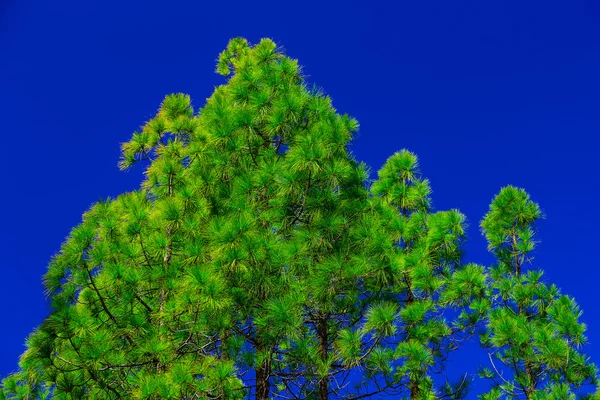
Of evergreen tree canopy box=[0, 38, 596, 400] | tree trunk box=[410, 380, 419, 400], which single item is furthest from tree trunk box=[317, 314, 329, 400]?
tree trunk box=[410, 380, 419, 400]

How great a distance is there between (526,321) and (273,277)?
3.18 meters

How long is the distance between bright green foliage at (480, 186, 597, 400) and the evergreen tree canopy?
0.02 metres

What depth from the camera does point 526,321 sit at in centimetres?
648

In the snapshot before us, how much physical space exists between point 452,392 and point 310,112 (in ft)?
12.6

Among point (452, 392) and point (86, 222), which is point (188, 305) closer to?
point (86, 222)

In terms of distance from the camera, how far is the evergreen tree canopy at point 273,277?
5.07 m

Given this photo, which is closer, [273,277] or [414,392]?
[273,277]

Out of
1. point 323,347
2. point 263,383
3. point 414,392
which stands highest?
point 323,347

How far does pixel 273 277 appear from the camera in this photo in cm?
538

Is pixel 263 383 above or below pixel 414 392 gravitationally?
below

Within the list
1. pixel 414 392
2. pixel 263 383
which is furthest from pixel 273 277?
pixel 414 392

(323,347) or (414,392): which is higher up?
(323,347)

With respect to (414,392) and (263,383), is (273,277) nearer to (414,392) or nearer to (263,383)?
(263,383)

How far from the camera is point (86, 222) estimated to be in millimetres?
6727
